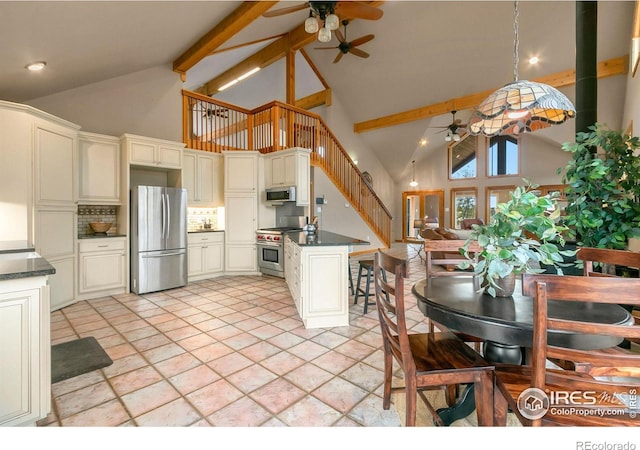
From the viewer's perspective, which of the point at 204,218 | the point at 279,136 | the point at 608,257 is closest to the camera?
the point at 608,257

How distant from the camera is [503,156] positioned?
33.8ft

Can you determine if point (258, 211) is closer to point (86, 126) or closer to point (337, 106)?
point (86, 126)

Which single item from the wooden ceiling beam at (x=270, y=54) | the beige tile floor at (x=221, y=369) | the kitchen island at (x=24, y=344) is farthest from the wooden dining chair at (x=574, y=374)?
the wooden ceiling beam at (x=270, y=54)

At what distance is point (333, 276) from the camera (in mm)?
3139

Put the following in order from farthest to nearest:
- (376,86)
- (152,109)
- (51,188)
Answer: (376,86)
(152,109)
(51,188)

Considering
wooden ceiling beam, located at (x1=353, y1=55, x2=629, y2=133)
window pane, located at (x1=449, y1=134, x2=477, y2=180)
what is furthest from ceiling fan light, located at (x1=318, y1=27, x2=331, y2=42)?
window pane, located at (x1=449, y1=134, x2=477, y2=180)

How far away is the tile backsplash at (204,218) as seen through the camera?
5.61 meters

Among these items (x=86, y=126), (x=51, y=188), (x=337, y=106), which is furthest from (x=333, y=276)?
(x=337, y=106)

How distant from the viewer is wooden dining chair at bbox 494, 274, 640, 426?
0.96 meters

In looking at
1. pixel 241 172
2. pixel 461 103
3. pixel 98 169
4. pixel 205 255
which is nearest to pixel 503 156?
pixel 461 103

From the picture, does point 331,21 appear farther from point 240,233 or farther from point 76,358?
point 76,358

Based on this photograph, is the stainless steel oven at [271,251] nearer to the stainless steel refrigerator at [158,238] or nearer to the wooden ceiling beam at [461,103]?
the stainless steel refrigerator at [158,238]

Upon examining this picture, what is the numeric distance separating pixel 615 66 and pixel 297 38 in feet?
21.1

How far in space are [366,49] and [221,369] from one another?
7.84m
